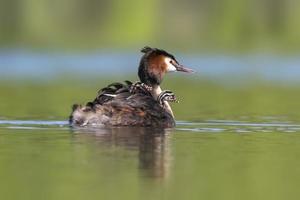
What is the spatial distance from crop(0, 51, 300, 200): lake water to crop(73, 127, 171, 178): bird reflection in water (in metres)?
0.01

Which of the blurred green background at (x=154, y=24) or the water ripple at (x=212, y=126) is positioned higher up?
the blurred green background at (x=154, y=24)

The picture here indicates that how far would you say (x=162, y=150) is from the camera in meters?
17.7

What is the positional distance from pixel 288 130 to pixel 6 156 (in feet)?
18.5

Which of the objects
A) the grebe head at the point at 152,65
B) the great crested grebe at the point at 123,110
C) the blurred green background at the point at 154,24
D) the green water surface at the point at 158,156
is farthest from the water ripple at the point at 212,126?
the blurred green background at the point at 154,24

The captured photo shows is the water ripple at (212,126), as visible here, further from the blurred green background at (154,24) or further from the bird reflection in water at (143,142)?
the blurred green background at (154,24)

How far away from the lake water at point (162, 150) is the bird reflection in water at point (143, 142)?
0.01 m

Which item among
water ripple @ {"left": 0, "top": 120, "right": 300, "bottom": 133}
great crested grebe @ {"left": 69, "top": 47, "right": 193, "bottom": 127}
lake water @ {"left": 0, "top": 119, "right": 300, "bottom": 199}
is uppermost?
great crested grebe @ {"left": 69, "top": 47, "right": 193, "bottom": 127}

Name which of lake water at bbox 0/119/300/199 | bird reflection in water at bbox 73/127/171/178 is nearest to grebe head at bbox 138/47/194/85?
lake water at bbox 0/119/300/199

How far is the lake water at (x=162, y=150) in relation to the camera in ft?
47.5

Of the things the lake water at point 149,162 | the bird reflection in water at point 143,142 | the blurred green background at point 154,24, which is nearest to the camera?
the lake water at point 149,162

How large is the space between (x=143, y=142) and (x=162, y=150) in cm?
92

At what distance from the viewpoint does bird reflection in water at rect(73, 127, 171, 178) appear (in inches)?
→ 629

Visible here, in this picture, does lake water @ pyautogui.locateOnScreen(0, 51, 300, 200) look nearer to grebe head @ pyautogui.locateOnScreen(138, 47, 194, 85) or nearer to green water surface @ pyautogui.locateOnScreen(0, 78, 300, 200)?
green water surface @ pyautogui.locateOnScreen(0, 78, 300, 200)

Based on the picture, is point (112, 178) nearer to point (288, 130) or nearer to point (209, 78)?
point (288, 130)
